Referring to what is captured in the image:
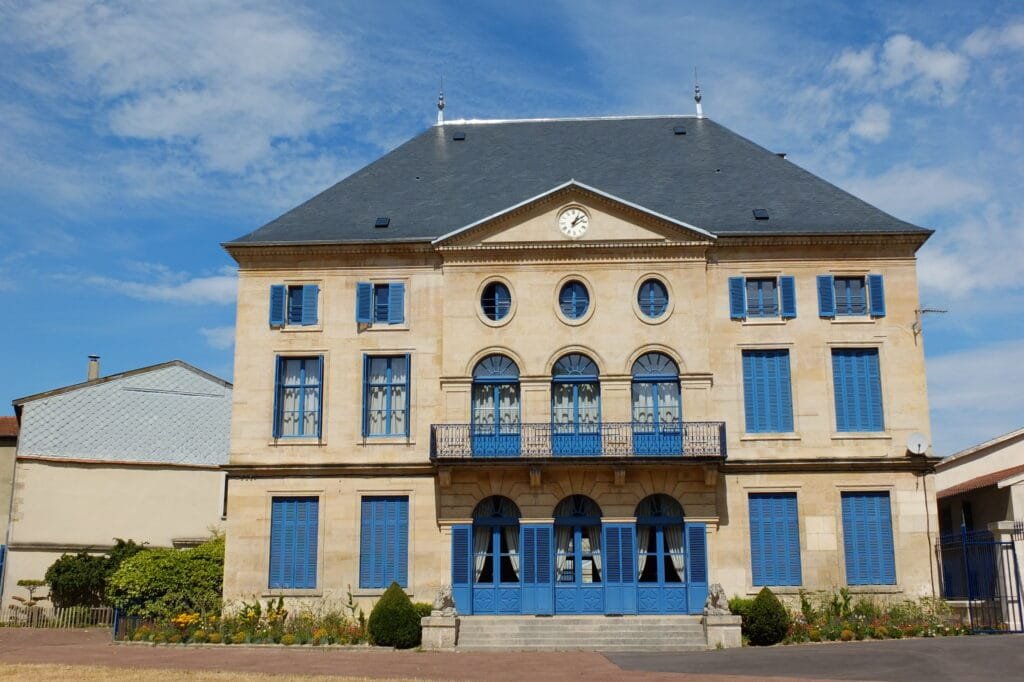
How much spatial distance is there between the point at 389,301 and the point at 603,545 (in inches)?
324

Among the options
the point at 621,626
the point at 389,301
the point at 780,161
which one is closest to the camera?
the point at 621,626

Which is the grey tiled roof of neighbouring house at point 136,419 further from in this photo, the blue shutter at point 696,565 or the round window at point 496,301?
the blue shutter at point 696,565

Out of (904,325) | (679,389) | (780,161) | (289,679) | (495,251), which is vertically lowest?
(289,679)

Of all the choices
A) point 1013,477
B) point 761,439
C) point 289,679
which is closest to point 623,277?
point 761,439

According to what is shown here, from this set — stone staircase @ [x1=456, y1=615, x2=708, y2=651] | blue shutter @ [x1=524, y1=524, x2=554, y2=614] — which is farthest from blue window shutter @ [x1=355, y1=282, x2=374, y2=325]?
stone staircase @ [x1=456, y1=615, x2=708, y2=651]

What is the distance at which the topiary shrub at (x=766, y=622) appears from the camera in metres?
21.9

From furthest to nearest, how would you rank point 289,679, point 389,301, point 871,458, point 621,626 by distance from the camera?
point 389,301
point 871,458
point 621,626
point 289,679

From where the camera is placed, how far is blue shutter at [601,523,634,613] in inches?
955

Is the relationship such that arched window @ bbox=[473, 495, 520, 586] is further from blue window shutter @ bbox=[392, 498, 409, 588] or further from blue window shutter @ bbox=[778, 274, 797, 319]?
blue window shutter @ bbox=[778, 274, 797, 319]

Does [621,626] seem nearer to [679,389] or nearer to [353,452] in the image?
[679,389]

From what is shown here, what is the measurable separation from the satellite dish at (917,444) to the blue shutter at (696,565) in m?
5.30

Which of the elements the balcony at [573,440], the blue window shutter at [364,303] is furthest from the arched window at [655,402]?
the blue window shutter at [364,303]

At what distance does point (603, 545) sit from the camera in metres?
24.7

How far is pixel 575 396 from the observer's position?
2569 centimetres
